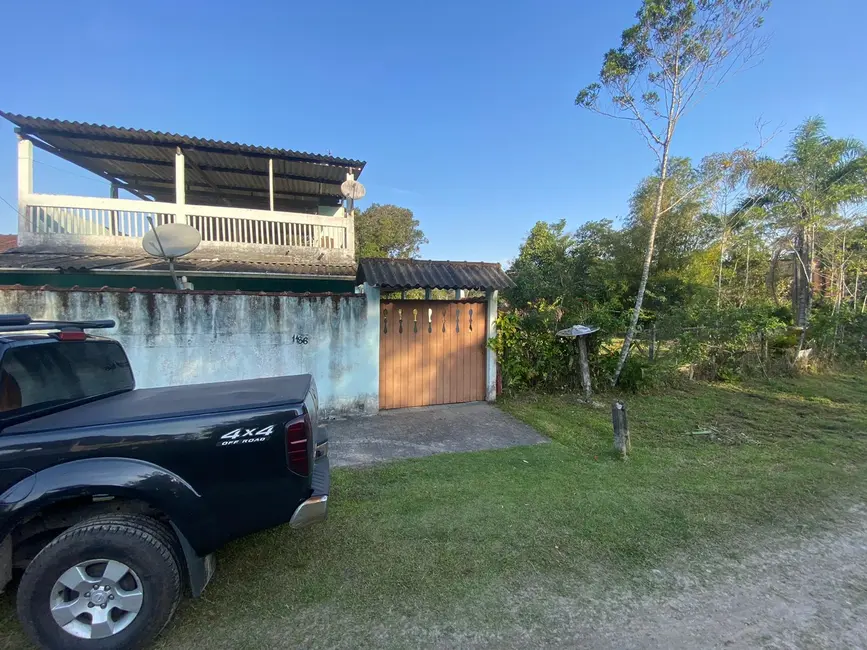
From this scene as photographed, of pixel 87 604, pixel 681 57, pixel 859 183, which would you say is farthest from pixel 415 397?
pixel 859 183

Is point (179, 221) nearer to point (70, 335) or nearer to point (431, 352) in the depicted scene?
point (431, 352)

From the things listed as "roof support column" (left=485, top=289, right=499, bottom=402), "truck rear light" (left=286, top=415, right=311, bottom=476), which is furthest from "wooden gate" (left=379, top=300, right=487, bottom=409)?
"truck rear light" (left=286, top=415, right=311, bottom=476)

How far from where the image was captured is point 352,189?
9.86 meters

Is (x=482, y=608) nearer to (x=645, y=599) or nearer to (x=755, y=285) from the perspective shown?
(x=645, y=599)

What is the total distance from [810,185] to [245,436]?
14.9 metres

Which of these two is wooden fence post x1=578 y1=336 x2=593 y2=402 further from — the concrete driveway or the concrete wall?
the concrete wall

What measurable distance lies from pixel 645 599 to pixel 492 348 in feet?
16.4

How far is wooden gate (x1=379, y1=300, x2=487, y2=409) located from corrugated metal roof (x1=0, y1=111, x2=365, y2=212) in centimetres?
525

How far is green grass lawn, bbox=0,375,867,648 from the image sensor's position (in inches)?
90.5

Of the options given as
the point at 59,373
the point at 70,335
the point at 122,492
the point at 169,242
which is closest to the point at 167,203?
the point at 169,242

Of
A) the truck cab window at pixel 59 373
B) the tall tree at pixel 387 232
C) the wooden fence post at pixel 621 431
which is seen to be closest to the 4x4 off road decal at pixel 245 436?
the truck cab window at pixel 59 373

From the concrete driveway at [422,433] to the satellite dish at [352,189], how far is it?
572 cm

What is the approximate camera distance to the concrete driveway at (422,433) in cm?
497

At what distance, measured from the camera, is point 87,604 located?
196 cm
